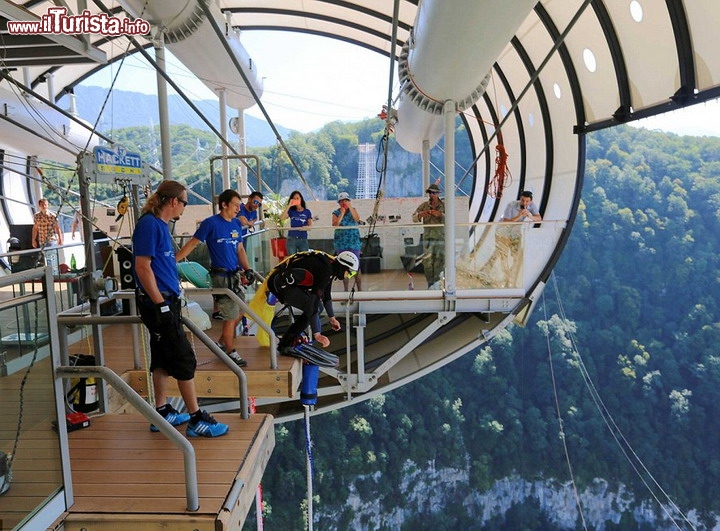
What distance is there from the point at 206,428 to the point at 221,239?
1.82 metres

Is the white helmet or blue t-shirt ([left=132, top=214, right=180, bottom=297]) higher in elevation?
Result: blue t-shirt ([left=132, top=214, right=180, bottom=297])

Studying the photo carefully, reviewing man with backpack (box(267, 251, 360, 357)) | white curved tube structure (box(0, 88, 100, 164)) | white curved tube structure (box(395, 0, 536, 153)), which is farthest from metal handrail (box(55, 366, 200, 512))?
white curved tube structure (box(0, 88, 100, 164))

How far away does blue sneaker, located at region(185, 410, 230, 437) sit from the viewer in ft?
10.1

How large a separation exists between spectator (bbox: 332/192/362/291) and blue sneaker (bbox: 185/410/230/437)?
381cm

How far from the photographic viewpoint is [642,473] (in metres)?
35.8

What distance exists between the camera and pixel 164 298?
2.99 meters

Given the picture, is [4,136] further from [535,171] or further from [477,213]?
[477,213]

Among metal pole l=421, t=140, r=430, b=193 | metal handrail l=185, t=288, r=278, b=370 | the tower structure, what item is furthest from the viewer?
the tower structure

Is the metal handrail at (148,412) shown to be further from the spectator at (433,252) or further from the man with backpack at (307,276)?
the spectator at (433,252)

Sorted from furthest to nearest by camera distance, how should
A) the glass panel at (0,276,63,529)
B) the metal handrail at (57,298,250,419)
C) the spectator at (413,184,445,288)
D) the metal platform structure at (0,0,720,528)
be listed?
the spectator at (413,184,445,288) < the metal platform structure at (0,0,720,528) < the metal handrail at (57,298,250,419) < the glass panel at (0,276,63,529)

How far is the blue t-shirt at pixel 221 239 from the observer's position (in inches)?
173

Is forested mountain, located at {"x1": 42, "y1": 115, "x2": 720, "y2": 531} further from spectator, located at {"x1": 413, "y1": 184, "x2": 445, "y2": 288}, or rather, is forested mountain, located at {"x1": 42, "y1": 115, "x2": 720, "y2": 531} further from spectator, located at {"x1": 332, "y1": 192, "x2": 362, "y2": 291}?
spectator, located at {"x1": 413, "y1": 184, "x2": 445, "y2": 288}

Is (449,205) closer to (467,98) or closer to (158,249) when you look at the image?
(467,98)

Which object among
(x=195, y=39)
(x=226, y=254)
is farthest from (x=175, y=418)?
(x=195, y=39)
